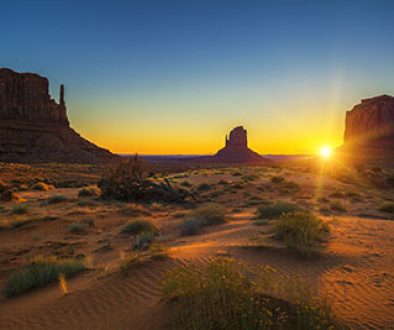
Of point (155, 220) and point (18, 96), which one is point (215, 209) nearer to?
point (155, 220)

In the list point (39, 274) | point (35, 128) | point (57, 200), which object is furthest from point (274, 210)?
point (35, 128)

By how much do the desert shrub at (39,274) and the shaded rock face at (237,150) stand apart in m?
120

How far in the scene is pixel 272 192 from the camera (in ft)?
73.8

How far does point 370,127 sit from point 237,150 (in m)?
49.6

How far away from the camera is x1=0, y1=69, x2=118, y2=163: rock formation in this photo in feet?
228

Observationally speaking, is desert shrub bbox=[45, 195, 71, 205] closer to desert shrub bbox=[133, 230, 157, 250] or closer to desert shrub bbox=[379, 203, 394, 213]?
desert shrub bbox=[133, 230, 157, 250]

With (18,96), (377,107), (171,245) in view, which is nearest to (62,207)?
(171,245)

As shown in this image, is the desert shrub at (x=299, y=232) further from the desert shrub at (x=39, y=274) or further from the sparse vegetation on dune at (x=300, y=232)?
the desert shrub at (x=39, y=274)

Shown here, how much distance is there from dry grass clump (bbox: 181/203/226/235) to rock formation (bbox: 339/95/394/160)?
87.2 m

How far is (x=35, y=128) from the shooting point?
7944cm

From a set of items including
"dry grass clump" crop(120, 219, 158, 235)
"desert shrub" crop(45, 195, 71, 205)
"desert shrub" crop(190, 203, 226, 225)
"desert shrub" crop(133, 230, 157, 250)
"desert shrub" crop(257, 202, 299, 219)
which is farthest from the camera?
"desert shrub" crop(45, 195, 71, 205)

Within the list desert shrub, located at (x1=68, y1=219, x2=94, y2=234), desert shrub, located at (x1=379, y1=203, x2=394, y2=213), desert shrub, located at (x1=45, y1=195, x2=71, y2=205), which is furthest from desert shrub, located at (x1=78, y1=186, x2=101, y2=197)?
desert shrub, located at (x1=379, y1=203, x2=394, y2=213)

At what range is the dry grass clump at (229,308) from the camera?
3.35 meters

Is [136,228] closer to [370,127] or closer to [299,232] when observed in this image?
[299,232]
